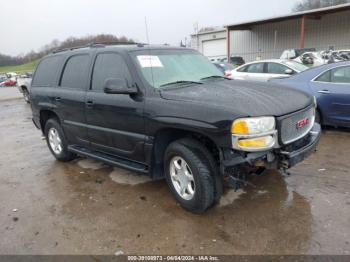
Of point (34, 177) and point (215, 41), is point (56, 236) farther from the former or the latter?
point (215, 41)

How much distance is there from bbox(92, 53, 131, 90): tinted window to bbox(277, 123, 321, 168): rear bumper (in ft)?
6.56

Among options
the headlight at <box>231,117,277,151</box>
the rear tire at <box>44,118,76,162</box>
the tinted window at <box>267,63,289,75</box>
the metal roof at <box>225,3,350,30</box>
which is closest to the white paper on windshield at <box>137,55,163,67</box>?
the headlight at <box>231,117,277,151</box>

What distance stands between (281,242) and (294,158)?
32.1 inches

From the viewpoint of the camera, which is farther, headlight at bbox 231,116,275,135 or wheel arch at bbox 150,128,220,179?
wheel arch at bbox 150,128,220,179

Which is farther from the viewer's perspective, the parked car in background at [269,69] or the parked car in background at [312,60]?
the parked car in background at [312,60]

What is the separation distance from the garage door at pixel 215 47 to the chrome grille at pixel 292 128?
35.2 meters

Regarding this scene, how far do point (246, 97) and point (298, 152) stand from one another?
765 millimetres

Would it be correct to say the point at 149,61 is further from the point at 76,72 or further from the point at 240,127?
the point at 240,127

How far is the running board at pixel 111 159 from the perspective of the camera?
394cm

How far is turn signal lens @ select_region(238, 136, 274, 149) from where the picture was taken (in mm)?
2984

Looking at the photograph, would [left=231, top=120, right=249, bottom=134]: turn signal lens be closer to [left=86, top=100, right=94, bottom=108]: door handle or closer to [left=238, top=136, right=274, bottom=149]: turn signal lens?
[left=238, top=136, right=274, bottom=149]: turn signal lens

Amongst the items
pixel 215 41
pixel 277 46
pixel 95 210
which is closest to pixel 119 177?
pixel 95 210

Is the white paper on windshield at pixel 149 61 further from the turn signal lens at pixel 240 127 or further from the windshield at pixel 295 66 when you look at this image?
the windshield at pixel 295 66

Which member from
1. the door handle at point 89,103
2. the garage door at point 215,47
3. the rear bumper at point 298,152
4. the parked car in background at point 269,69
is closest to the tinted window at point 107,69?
Answer: the door handle at point 89,103
